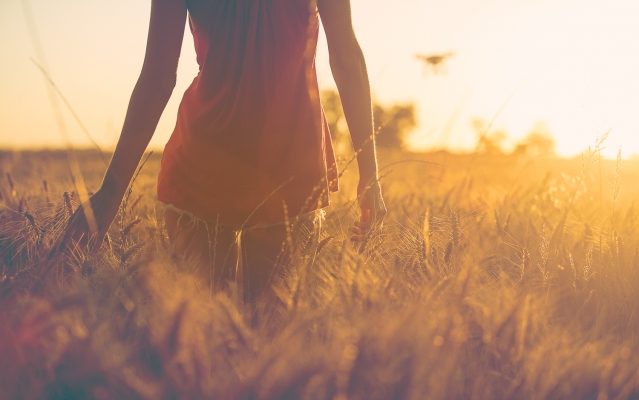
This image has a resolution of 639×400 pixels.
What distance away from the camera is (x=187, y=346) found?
35.1 inches

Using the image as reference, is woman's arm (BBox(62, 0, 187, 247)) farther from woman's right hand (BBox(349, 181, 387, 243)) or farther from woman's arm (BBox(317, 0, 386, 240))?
woman's right hand (BBox(349, 181, 387, 243))

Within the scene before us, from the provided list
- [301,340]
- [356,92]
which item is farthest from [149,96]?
[301,340]

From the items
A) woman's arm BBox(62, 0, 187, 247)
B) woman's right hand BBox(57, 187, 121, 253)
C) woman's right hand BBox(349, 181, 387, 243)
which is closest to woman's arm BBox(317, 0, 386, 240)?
woman's right hand BBox(349, 181, 387, 243)

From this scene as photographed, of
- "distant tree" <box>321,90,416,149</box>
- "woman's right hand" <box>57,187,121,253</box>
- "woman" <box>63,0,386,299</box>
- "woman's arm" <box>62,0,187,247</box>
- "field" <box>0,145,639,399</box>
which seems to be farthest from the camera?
"distant tree" <box>321,90,416,149</box>

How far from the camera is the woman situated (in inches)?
61.6

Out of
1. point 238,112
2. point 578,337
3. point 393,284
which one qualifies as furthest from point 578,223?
point 238,112

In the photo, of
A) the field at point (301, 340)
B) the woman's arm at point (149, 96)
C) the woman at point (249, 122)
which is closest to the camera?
the field at point (301, 340)

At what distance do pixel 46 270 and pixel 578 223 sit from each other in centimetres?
176

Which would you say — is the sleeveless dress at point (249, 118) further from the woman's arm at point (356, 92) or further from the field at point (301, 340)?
the field at point (301, 340)

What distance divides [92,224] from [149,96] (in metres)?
0.37

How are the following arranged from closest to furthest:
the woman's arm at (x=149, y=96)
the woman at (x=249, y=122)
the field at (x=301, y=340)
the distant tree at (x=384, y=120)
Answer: the field at (x=301, y=340) → the woman's arm at (x=149, y=96) → the woman at (x=249, y=122) → the distant tree at (x=384, y=120)

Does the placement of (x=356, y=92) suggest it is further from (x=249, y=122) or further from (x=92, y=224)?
(x=92, y=224)

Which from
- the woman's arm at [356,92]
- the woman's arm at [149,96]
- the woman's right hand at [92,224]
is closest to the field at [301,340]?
the woman's right hand at [92,224]

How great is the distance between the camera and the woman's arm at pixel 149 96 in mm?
1462
